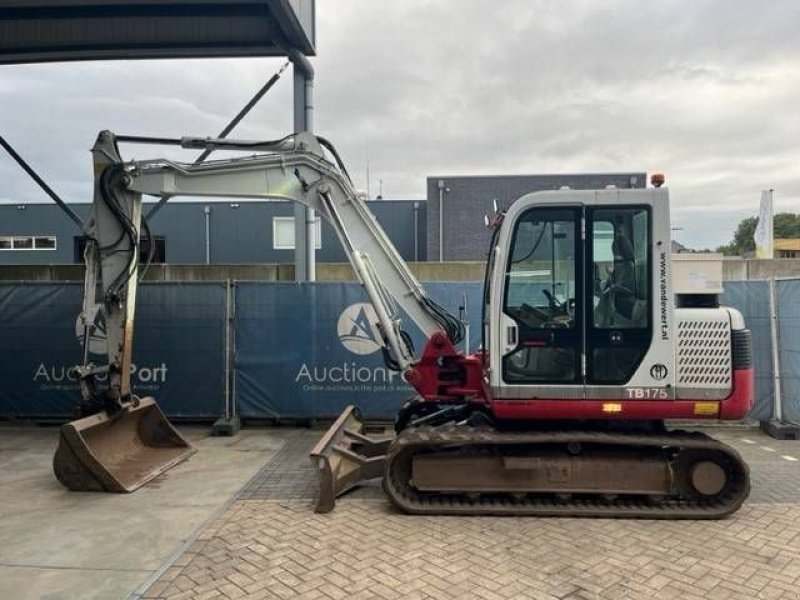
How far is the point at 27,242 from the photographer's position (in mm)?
27797

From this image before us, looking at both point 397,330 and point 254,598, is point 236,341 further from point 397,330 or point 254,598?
point 254,598

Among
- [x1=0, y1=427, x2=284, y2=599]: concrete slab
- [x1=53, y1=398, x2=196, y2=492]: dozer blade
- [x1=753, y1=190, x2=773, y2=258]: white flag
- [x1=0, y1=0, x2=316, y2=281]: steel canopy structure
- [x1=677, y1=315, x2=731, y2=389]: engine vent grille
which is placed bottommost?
[x1=0, y1=427, x2=284, y2=599]: concrete slab

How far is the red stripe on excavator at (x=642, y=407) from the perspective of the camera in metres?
5.50

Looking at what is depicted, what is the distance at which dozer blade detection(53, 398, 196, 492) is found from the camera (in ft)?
20.3

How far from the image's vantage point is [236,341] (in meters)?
9.20

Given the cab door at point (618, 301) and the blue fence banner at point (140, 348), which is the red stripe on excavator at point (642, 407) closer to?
the cab door at point (618, 301)

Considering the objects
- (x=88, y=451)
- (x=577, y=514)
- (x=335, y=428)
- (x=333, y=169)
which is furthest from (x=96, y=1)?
(x=577, y=514)

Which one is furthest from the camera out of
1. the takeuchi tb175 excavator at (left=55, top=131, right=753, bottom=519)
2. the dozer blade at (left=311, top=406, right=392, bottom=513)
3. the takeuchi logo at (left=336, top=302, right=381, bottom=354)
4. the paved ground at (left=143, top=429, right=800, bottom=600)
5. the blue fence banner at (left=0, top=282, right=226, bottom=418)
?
the blue fence banner at (left=0, top=282, right=226, bottom=418)

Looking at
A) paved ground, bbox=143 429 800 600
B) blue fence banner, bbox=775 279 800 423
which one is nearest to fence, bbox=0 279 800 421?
blue fence banner, bbox=775 279 800 423

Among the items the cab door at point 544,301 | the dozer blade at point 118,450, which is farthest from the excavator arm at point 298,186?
the dozer blade at point 118,450

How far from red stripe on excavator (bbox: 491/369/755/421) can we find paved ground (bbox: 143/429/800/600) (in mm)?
874

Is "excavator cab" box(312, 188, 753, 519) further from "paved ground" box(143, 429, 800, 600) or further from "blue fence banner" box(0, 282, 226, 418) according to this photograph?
"blue fence banner" box(0, 282, 226, 418)

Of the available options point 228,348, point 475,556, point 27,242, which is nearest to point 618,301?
point 475,556

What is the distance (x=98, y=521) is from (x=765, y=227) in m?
23.8
